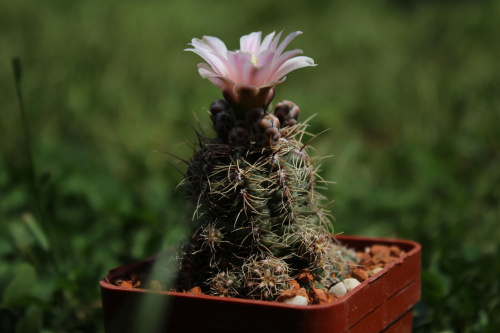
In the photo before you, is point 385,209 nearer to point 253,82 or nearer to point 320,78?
point 253,82

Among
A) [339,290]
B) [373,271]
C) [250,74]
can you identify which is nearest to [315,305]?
[339,290]

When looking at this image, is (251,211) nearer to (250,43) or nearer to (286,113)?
(286,113)

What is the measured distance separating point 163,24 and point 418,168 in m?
2.84

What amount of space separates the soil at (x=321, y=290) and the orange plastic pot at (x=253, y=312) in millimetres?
64

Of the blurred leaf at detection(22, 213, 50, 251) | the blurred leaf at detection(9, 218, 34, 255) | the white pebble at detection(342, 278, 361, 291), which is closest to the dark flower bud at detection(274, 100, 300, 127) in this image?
the white pebble at detection(342, 278, 361, 291)

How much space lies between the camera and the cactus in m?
1.29

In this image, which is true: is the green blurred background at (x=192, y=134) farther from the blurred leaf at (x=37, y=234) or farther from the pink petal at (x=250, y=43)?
the pink petal at (x=250, y=43)

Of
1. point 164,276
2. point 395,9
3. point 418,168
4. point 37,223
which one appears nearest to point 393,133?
point 418,168

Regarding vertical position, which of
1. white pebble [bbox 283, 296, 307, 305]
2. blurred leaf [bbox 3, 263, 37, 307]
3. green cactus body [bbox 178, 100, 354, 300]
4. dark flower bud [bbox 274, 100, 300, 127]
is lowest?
blurred leaf [bbox 3, 263, 37, 307]

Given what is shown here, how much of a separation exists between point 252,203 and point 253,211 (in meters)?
0.02

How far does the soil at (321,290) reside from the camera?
1.27 metres

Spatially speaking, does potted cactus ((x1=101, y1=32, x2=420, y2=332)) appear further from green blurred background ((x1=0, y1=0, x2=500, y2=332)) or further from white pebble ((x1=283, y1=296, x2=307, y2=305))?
green blurred background ((x1=0, y1=0, x2=500, y2=332))

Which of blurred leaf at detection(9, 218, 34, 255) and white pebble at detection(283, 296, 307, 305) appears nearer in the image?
white pebble at detection(283, 296, 307, 305)

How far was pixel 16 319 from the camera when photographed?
172 cm
